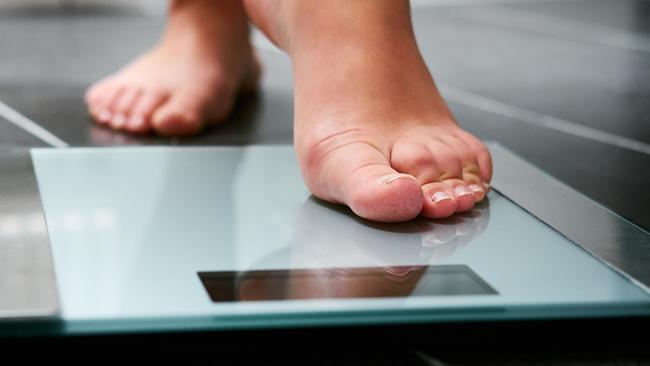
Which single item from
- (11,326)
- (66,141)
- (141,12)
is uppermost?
(11,326)

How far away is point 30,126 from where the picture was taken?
4.09 feet

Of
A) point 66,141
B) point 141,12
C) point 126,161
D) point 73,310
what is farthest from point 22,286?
point 141,12

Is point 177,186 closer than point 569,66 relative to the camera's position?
Yes

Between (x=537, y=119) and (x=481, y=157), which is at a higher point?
(x=481, y=157)

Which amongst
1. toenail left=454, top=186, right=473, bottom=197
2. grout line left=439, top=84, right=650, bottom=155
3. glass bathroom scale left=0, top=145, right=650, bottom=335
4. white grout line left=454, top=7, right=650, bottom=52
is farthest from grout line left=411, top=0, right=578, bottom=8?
toenail left=454, top=186, right=473, bottom=197

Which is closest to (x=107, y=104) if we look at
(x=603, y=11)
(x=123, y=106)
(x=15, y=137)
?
(x=123, y=106)

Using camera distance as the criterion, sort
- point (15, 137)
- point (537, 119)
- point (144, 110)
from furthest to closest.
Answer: point (537, 119) → point (144, 110) → point (15, 137)

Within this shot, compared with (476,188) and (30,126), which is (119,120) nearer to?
(30,126)

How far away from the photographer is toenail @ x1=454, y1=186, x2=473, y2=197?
2.90 feet

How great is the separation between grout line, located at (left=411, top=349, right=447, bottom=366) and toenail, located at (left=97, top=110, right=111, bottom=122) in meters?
0.70

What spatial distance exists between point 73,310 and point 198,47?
2.54 ft

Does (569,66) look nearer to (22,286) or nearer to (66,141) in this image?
(66,141)

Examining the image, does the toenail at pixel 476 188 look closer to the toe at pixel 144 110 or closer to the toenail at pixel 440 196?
the toenail at pixel 440 196

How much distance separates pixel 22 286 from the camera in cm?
68
